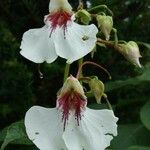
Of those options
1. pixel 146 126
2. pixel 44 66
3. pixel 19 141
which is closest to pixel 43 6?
pixel 44 66

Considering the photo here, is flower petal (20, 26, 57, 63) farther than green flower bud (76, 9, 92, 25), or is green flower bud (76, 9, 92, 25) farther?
green flower bud (76, 9, 92, 25)

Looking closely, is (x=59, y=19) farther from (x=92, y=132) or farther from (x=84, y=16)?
(x=92, y=132)

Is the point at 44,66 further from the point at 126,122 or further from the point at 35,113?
the point at 35,113

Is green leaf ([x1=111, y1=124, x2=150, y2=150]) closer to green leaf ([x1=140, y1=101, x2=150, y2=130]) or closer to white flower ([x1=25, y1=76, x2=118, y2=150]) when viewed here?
green leaf ([x1=140, y1=101, x2=150, y2=130])

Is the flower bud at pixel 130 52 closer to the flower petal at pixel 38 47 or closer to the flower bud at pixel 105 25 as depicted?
the flower bud at pixel 105 25

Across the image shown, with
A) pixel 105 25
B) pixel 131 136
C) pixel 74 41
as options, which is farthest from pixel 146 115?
pixel 74 41

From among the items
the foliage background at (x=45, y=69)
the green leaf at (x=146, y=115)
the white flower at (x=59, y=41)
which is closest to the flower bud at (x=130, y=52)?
the white flower at (x=59, y=41)

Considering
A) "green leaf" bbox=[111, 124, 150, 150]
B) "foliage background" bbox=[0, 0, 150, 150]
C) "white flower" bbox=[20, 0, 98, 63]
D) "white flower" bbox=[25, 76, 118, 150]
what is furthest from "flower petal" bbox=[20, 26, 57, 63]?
"foliage background" bbox=[0, 0, 150, 150]

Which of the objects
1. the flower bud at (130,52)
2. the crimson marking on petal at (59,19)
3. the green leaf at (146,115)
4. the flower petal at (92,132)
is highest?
the crimson marking on petal at (59,19)
